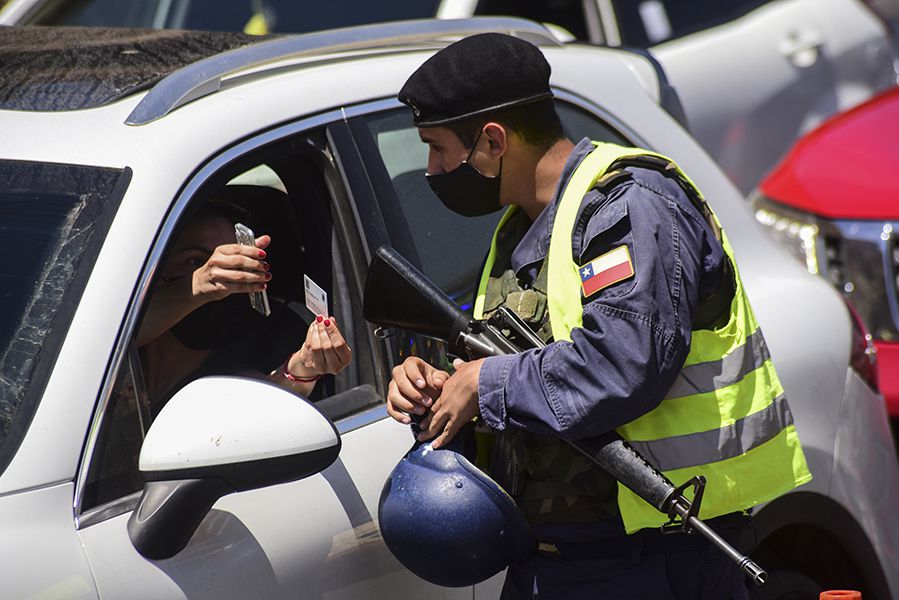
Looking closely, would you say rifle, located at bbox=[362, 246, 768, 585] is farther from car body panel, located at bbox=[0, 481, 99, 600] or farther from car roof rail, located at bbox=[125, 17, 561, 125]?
car body panel, located at bbox=[0, 481, 99, 600]

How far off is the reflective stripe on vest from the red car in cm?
218

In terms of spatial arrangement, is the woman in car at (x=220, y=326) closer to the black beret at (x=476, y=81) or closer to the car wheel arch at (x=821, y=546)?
the black beret at (x=476, y=81)

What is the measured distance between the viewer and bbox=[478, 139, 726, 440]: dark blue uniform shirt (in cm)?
215

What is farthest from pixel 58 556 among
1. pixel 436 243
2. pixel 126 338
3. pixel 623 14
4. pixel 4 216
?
pixel 623 14

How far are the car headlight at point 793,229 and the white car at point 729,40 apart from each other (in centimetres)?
138

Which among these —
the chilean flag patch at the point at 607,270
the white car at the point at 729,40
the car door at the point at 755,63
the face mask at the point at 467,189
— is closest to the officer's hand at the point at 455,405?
the chilean flag patch at the point at 607,270

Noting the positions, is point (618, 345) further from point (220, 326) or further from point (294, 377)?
point (220, 326)

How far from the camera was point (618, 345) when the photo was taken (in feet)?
7.02

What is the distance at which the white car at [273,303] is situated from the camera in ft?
6.88

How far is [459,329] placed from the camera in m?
2.36

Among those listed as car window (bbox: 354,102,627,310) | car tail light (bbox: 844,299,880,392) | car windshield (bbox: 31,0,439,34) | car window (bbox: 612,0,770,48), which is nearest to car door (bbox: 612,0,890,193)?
car window (bbox: 612,0,770,48)

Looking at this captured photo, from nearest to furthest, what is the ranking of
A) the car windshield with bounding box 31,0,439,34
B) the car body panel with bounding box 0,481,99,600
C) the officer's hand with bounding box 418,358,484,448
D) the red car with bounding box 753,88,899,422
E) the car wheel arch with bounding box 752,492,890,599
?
the car body panel with bounding box 0,481,99,600 < the officer's hand with bounding box 418,358,484,448 < the car wheel arch with bounding box 752,492,890,599 < the red car with bounding box 753,88,899,422 < the car windshield with bounding box 31,0,439,34

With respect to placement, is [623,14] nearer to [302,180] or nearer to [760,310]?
[760,310]

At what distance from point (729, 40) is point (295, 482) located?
4.75m
